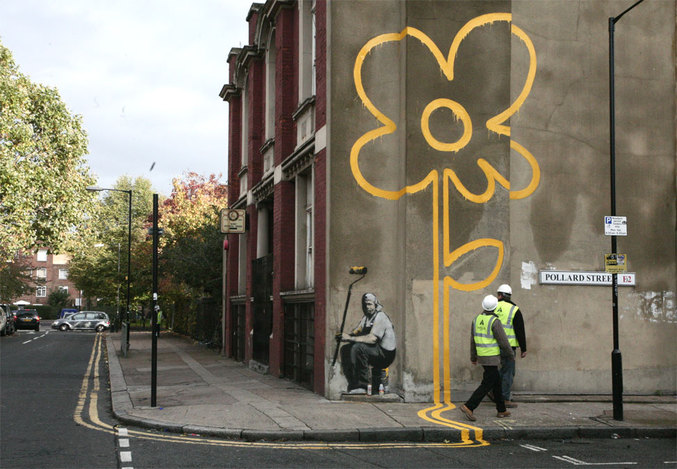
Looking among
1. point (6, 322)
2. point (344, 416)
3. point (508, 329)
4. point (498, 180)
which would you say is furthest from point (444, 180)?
point (6, 322)

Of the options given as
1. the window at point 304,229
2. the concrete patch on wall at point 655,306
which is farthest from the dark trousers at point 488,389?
the window at point 304,229

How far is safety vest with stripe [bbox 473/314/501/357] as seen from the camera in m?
11.1

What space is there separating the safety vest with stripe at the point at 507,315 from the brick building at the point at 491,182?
975 mm

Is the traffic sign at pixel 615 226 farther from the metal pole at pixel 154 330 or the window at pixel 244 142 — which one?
the window at pixel 244 142

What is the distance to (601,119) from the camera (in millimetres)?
14438

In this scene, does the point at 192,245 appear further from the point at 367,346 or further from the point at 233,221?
→ the point at 367,346

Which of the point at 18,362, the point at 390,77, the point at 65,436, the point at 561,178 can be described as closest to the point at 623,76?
the point at 561,178

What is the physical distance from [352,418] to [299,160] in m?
6.72

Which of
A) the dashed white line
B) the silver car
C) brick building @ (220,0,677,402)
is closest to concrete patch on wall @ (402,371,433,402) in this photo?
brick building @ (220,0,677,402)

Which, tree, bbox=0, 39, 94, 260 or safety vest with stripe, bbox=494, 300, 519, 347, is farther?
tree, bbox=0, 39, 94, 260

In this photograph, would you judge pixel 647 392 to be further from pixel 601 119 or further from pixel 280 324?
pixel 280 324

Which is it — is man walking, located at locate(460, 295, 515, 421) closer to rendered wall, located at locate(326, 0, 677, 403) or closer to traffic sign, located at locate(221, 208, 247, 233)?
rendered wall, located at locate(326, 0, 677, 403)

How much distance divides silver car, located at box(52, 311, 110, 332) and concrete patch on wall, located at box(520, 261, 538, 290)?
4431cm

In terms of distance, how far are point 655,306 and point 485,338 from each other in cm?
496
